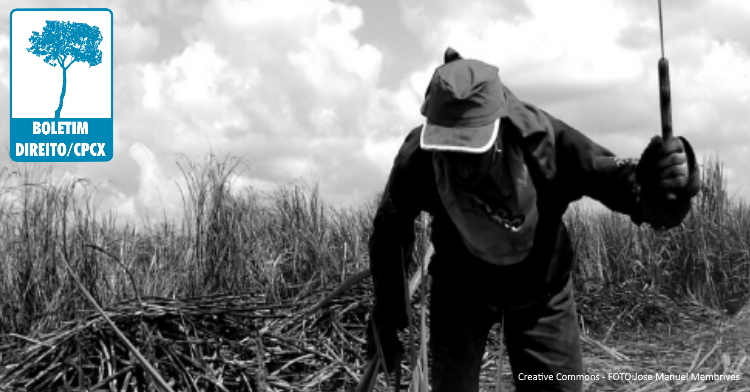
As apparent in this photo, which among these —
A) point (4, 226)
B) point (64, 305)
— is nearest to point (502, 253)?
point (64, 305)

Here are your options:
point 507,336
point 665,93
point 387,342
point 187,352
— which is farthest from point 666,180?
point 187,352

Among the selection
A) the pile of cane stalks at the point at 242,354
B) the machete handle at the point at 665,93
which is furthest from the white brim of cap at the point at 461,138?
the pile of cane stalks at the point at 242,354

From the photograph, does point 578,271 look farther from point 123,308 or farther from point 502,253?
point 502,253

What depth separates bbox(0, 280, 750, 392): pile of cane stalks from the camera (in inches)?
159

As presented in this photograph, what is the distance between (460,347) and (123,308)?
240 centimetres

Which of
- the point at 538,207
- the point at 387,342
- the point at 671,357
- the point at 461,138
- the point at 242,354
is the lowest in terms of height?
the point at 671,357

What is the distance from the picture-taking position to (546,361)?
2.51 metres

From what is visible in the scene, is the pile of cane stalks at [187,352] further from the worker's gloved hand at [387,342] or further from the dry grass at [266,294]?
the worker's gloved hand at [387,342]

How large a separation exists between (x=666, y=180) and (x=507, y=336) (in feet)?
2.56

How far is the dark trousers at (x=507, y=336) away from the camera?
2523 millimetres

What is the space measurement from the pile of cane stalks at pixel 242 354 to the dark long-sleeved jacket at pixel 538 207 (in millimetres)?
1154

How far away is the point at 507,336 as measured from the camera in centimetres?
262

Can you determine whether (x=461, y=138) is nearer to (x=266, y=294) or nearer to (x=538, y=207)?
(x=538, y=207)

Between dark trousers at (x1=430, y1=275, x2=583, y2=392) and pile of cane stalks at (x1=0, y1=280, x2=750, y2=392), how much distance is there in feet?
3.71
